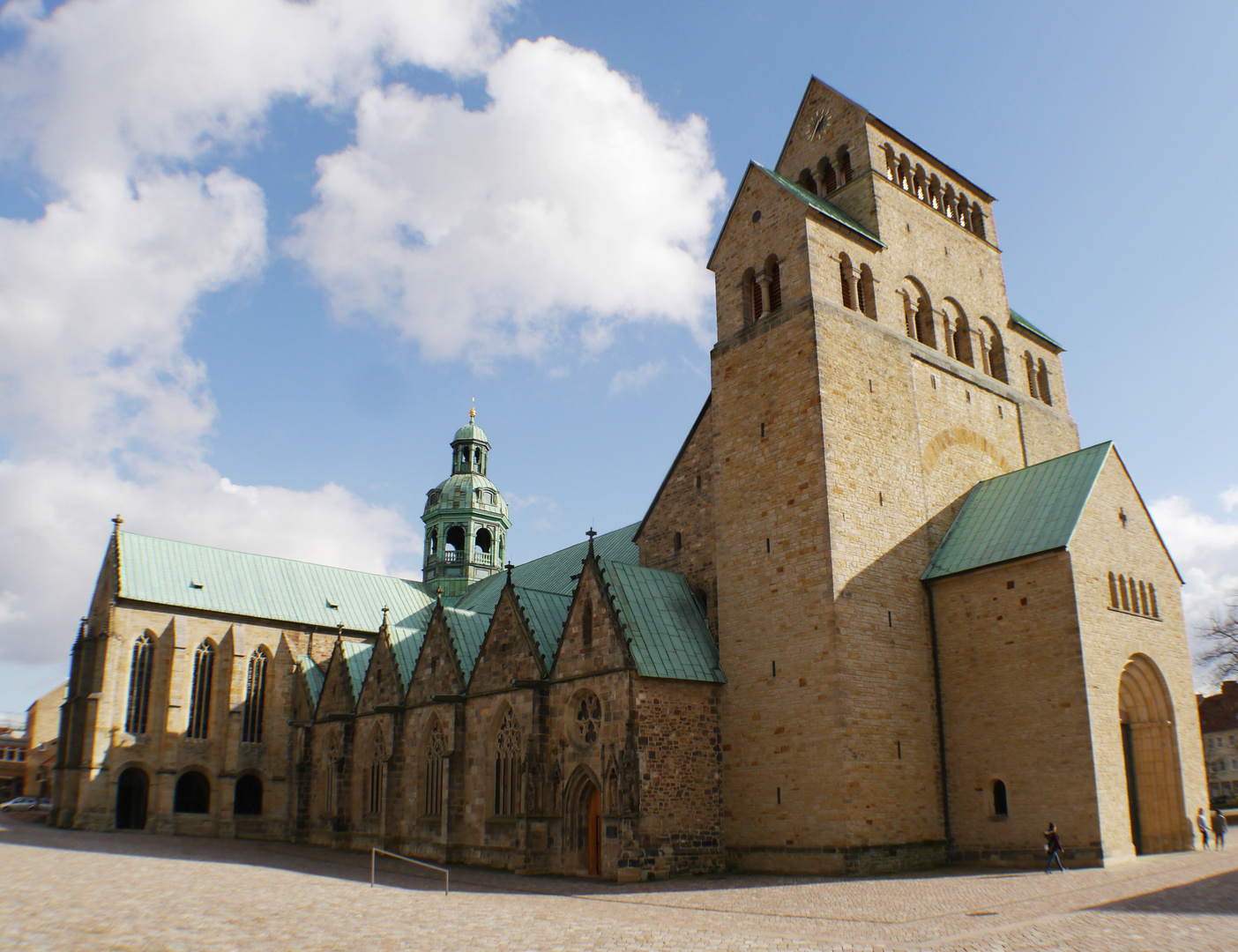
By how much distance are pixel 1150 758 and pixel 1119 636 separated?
14.0ft

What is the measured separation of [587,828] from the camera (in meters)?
27.5

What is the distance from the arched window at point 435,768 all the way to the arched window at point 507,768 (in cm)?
338

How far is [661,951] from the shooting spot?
1321 cm

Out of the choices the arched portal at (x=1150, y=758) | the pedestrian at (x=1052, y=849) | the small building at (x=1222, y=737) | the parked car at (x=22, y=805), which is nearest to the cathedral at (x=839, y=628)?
the arched portal at (x=1150, y=758)

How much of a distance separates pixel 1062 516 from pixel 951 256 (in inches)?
513

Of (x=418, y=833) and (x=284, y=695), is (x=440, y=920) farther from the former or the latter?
(x=284, y=695)

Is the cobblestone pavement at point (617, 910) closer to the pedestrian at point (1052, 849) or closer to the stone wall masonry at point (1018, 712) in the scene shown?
the pedestrian at point (1052, 849)

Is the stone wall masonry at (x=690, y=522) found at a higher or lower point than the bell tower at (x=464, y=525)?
lower

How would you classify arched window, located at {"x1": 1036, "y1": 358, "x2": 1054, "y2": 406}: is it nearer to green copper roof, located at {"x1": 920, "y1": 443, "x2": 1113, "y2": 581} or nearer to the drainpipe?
green copper roof, located at {"x1": 920, "y1": 443, "x2": 1113, "y2": 581}

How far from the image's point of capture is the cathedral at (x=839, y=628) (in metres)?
25.5

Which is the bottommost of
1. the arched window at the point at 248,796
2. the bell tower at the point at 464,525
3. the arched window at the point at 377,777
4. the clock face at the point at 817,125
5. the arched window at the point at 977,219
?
the arched window at the point at 248,796

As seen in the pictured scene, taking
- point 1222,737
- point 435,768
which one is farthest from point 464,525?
point 1222,737

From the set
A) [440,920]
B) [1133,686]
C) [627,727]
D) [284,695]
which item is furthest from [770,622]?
[284,695]

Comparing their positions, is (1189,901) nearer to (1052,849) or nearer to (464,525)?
(1052,849)
